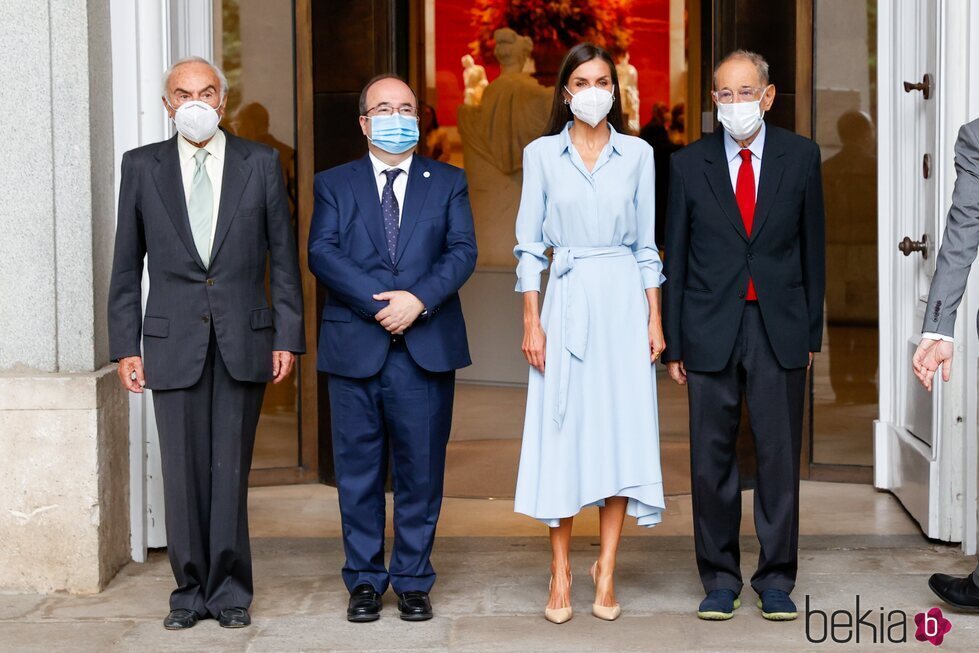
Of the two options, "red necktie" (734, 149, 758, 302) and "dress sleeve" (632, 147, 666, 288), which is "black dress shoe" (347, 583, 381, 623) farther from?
"red necktie" (734, 149, 758, 302)

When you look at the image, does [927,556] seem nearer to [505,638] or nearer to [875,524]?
[875,524]

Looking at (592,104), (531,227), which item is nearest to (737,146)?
(592,104)

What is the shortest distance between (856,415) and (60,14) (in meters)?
4.31

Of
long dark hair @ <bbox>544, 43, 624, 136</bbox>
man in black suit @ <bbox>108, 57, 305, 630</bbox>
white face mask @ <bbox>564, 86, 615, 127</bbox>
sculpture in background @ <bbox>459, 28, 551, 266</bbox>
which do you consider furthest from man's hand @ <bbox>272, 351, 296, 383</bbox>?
sculpture in background @ <bbox>459, 28, 551, 266</bbox>

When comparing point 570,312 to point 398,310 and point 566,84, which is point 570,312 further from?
point 566,84

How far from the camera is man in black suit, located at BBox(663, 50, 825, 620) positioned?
192 inches

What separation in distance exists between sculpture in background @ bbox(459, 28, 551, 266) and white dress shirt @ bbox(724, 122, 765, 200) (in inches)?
243

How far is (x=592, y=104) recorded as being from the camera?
4.82 m

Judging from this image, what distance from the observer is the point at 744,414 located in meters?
7.28

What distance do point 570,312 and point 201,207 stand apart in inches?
52.5

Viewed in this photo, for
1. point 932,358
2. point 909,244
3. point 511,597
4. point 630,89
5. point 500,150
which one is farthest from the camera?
point 630,89

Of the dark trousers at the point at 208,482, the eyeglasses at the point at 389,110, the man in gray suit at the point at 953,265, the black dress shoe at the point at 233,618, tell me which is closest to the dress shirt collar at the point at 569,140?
the eyeglasses at the point at 389,110

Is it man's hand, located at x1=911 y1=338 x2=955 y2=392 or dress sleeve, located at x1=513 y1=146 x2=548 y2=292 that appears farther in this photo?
dress sleeve, located at x1=513 y1=146 x2=548 y2=292

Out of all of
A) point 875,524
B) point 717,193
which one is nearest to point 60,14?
point 717,193
